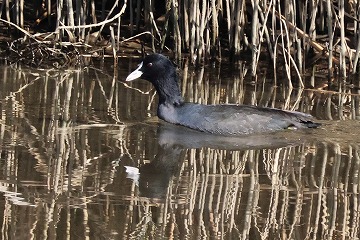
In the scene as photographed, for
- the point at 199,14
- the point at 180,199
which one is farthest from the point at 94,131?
the point at 199,14

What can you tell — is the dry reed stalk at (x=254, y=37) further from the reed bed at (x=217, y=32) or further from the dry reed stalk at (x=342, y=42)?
the dry reed stalk at (x=342, y=42)

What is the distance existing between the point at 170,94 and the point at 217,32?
8.09ft

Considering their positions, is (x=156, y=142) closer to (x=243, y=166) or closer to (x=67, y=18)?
(x=243, y=166)

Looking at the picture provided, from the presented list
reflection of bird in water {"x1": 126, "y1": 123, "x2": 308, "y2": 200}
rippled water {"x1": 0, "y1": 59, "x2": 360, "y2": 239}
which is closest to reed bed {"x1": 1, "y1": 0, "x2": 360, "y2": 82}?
rippled water {"x1": 0, "y1": 59, "x2": 360, "y2": 239}

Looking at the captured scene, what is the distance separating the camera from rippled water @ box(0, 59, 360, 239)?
4.59 m

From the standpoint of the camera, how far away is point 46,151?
236 inches

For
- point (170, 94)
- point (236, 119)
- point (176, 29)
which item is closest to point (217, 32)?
point (176, 29)

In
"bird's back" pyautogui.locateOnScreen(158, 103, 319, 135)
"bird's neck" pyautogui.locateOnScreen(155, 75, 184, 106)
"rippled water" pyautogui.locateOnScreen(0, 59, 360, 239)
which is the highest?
"bird's neck" pyautogui.locateOnScreen(155, 75, 184, 106)

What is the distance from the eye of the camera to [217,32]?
9719 mm

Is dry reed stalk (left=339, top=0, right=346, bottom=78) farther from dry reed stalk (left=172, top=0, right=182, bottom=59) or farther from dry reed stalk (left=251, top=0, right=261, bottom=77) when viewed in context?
dry reed stalk (left=172, top=0, right=182, bottom=59)

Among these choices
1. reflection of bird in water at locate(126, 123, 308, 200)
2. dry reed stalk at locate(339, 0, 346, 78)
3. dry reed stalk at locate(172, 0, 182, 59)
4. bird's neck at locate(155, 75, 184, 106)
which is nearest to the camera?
reflection of bird in water at locate(126, 123, 308, 200)

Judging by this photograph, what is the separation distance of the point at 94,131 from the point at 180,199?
1829 mm

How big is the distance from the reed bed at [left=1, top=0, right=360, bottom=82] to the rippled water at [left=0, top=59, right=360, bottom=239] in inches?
25.0

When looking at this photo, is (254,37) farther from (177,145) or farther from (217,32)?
(177,145)
